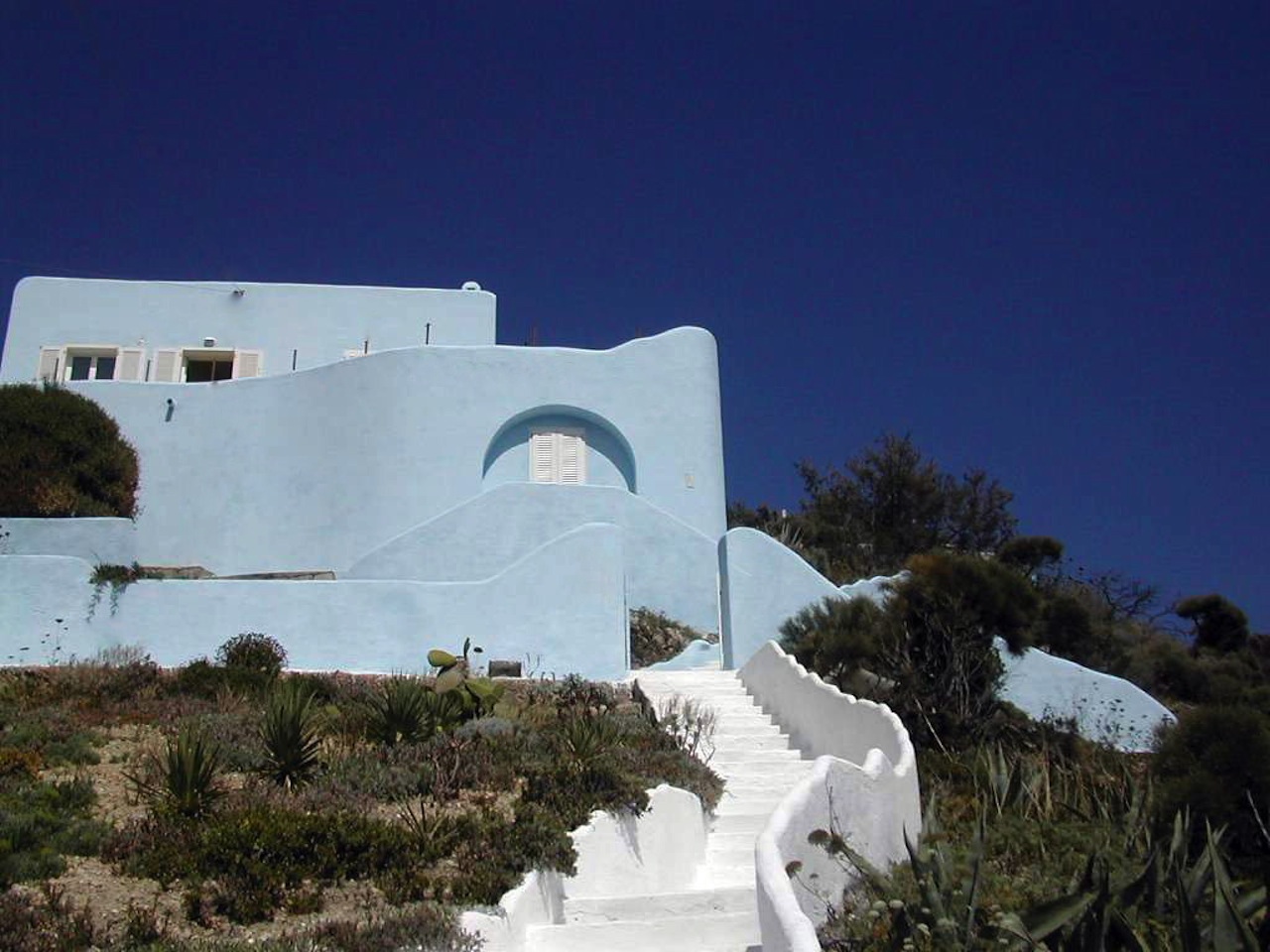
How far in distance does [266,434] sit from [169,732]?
13.1 m

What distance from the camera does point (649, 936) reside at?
779cm

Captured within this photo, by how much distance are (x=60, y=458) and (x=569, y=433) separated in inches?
354

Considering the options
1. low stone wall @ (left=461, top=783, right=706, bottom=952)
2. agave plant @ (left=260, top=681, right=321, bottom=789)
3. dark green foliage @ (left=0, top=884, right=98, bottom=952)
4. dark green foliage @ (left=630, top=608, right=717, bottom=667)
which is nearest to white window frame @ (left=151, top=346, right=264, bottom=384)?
dark green foliage @ (left=630, top=608, right=717, bottom=667)

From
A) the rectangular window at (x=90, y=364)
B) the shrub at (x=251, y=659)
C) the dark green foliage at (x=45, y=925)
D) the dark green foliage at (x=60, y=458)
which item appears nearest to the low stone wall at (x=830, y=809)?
the dark green foliage at (x=45, y=925)

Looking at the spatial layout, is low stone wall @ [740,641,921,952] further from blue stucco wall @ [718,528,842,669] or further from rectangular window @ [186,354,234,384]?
rectangular window @ [186,354,234,384]

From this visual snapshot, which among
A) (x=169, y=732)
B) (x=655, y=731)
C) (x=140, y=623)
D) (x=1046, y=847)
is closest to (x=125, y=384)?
(x=140, y=623)

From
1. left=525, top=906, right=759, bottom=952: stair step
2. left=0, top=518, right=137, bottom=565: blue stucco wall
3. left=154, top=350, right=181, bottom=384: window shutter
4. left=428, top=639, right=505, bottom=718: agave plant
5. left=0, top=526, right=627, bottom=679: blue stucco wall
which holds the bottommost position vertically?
left=525, top=906, right=759, bottom=952: stair step

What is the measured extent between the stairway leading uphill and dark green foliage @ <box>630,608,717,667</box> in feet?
16.1

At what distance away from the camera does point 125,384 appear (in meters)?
24.0

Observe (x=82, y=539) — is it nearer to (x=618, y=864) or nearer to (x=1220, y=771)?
(x=618, y=864)

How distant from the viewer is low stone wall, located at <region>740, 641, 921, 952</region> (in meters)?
6.57

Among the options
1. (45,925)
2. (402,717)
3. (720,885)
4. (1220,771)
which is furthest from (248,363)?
(1220,771)

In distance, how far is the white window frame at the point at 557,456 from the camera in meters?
23.5

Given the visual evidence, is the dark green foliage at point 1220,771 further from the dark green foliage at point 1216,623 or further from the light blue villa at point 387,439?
the dark green foliage at point 1216,623
